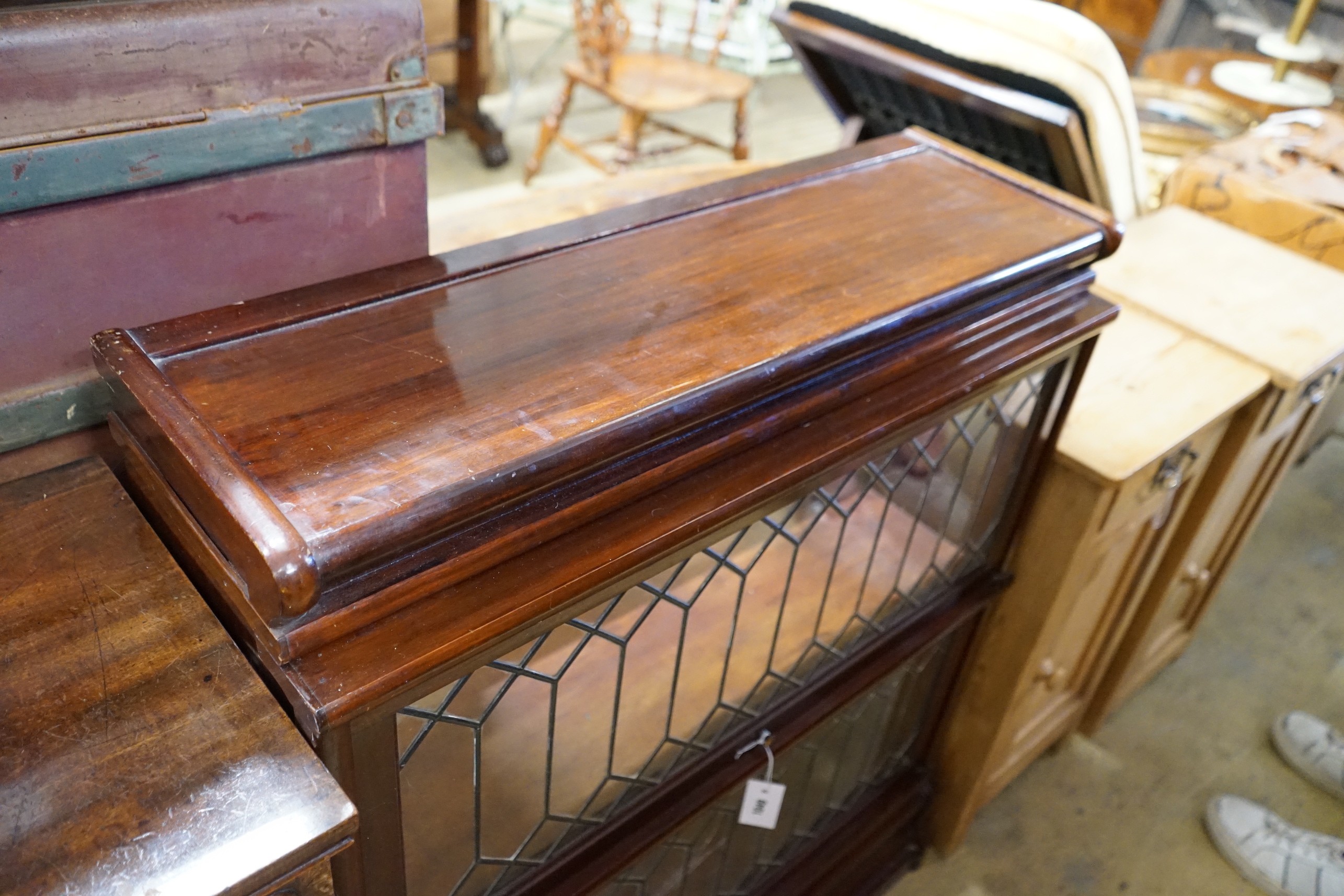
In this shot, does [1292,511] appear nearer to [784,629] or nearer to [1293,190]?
[1293,190]

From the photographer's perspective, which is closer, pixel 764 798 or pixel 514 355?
pixel 514 355

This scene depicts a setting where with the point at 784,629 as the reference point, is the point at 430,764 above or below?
above

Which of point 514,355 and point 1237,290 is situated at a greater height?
point 514,355

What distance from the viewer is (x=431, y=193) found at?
363 cm

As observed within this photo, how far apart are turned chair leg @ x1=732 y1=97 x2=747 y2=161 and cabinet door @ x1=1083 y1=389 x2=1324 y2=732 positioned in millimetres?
2254

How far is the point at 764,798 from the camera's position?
126 centimetres

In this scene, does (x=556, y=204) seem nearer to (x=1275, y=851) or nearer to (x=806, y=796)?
(x=806, y=796)

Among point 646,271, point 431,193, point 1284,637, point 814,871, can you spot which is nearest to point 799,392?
point 646,271

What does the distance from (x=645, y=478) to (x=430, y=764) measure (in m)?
0.32

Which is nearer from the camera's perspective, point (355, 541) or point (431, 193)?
point (355, 541)

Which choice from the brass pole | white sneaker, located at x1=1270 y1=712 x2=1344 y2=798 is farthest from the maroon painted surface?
the brass pole

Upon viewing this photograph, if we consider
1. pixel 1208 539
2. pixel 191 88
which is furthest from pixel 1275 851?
pixel 191 88

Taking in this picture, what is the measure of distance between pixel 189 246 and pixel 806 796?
1.15 m

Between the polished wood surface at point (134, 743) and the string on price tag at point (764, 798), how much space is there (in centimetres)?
64
